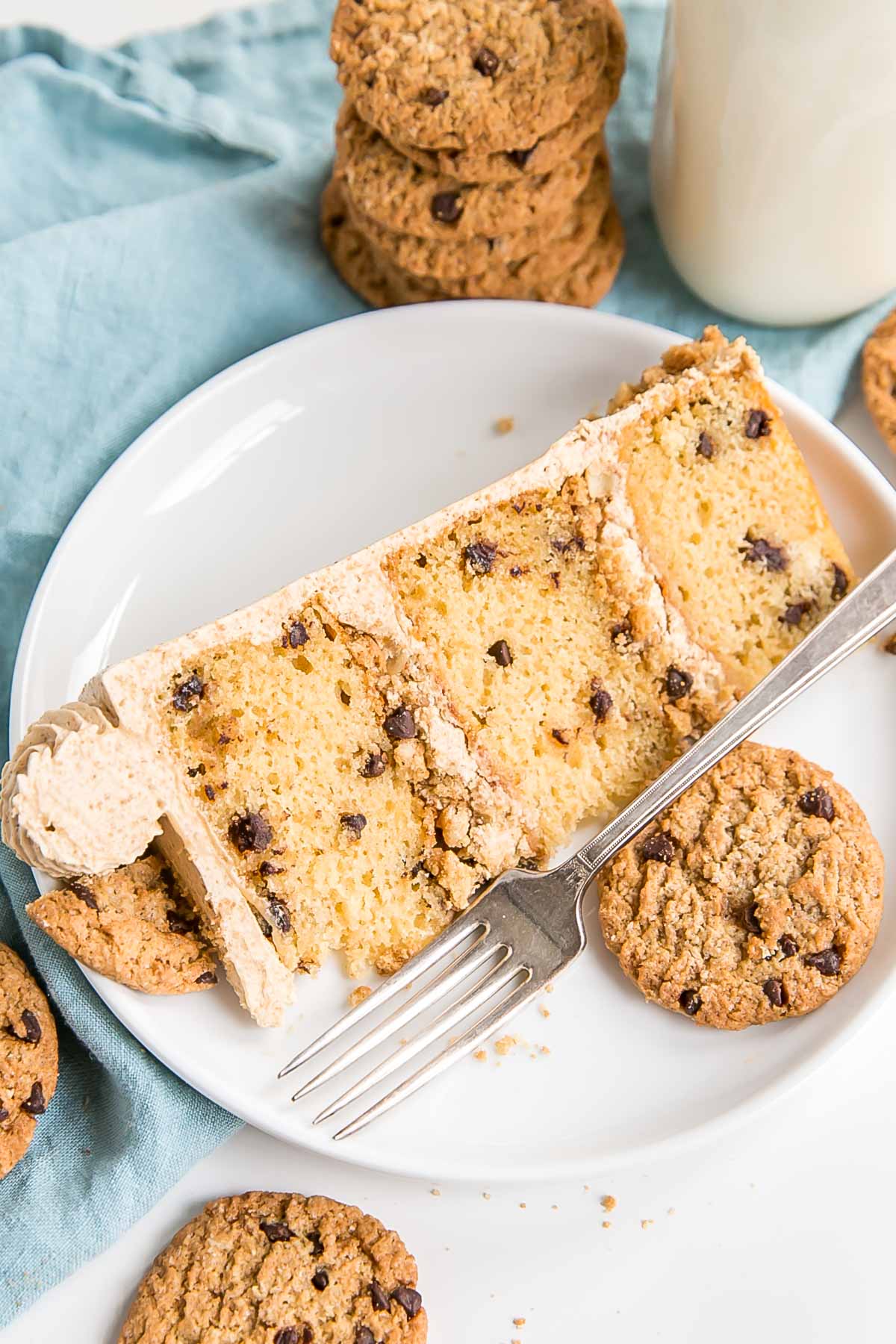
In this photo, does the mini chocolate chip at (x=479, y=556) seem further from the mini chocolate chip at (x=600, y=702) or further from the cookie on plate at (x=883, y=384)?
the cookie on plate at (x=883, y=384)

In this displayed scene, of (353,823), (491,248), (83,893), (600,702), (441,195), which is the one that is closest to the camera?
(83,893)

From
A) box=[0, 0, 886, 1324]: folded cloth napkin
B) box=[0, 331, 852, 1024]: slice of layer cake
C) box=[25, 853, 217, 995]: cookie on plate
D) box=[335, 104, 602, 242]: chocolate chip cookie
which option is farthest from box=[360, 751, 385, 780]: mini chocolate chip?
box=[335, 104, 602, 242]: chocolate chip cookie

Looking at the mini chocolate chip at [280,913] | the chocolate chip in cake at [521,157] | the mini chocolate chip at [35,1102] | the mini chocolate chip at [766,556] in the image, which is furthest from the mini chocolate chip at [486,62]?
the mini chocolate chip at [35,1102]

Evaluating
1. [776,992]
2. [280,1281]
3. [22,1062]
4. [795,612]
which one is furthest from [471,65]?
[280,1281]

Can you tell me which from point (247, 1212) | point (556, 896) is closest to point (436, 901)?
point (556, 896)

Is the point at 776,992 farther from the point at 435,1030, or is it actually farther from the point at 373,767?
the point at 373,767

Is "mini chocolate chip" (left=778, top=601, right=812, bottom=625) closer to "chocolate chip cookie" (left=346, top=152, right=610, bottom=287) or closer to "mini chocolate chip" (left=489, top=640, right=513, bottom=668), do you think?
"mini chocolate chip" (left=489, top=640, right=513, bottom=668)
